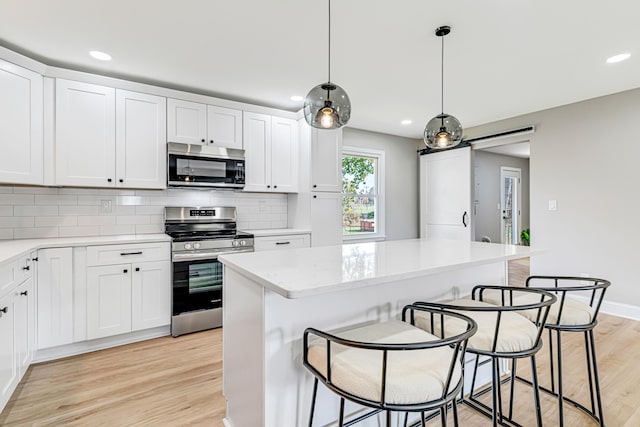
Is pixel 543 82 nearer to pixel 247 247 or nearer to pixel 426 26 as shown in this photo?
pixel 426 26

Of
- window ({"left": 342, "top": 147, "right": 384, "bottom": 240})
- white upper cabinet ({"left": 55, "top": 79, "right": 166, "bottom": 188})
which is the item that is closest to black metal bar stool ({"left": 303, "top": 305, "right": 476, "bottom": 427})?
white upper cabinet ({"left": 55, "top": 79, "right": 166, "bottom": 188})

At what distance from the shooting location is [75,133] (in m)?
2.74

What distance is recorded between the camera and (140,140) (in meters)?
3.04

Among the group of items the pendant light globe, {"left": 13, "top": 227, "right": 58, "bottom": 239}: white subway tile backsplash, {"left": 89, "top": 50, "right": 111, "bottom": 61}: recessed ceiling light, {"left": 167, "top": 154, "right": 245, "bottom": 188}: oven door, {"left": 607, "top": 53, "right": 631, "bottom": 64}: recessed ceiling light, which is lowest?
{"left": 13, "top": 227, "right": 58, "bottom": 239}: white subway tile backsplash

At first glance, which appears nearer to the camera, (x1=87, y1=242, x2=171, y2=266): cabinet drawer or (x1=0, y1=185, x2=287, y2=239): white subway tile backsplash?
(x1=87, y1=242, x2=171, y2=266): cabinet drawer

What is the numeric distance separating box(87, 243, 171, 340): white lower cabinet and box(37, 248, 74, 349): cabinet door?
13 cm

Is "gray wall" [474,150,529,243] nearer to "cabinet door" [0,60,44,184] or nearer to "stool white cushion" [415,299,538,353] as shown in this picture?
"stool white cushion" [415,299,538,353]

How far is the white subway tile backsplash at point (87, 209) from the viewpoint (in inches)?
108

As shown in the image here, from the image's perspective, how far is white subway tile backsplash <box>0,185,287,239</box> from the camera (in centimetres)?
275

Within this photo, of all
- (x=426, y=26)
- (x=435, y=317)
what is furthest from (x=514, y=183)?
(x=435, y=317)

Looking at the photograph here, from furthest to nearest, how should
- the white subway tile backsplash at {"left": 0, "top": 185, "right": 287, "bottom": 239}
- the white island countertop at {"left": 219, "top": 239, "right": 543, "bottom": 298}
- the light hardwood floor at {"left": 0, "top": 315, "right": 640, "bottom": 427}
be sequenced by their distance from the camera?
1. the white subway tile backsplash at {"left": 0, "top": 185, "right": 287, "bottom": 239}
2. the light hardwood floor at {"left": 0, "top": 315, "right": 640, "bottom": 427}
3. the white island countertop at {"left": 219, "top": 239, "right": 543, "bottom": 298}

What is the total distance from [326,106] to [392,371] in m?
1.29

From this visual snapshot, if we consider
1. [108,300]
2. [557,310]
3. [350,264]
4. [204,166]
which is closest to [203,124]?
[204,166]

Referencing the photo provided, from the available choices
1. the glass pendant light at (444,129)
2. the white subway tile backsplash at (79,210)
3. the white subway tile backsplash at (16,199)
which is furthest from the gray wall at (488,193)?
the white subway tile backsplash at (16,199)
